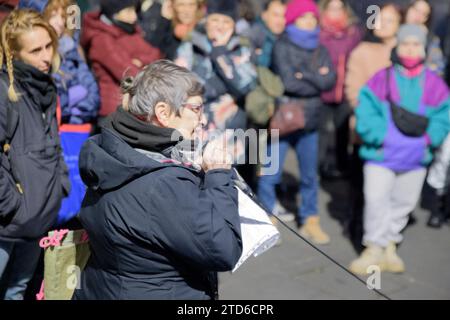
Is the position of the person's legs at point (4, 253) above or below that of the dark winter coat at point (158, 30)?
below

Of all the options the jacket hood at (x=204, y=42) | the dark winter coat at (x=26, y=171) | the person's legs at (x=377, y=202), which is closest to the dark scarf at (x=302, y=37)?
the jacket hood at (x=204, y=42)

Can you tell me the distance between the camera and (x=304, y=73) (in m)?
5.29

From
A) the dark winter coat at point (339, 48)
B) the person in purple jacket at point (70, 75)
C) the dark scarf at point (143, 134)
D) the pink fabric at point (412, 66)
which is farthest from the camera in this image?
the dark winter coat at point (339, 48)

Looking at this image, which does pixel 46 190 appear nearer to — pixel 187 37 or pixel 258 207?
pixel 258 207

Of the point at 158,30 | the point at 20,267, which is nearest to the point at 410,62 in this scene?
the point at 158,30

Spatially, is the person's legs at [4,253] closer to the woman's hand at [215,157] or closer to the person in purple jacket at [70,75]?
the person in purple jacket at [70,75]

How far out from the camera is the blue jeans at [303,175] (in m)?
5.47

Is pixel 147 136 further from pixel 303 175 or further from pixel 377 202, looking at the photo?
pixel 303 175

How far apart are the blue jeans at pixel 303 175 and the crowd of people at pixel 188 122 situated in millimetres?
12

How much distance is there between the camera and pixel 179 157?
100 inches

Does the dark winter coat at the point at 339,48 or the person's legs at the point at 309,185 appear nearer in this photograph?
the person's legs at the point at 309,185

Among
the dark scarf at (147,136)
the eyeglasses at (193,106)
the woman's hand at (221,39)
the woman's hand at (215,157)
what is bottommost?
the woman's hand at (221,39)

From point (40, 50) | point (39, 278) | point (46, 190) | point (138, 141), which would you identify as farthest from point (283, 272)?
point (138, 141)
